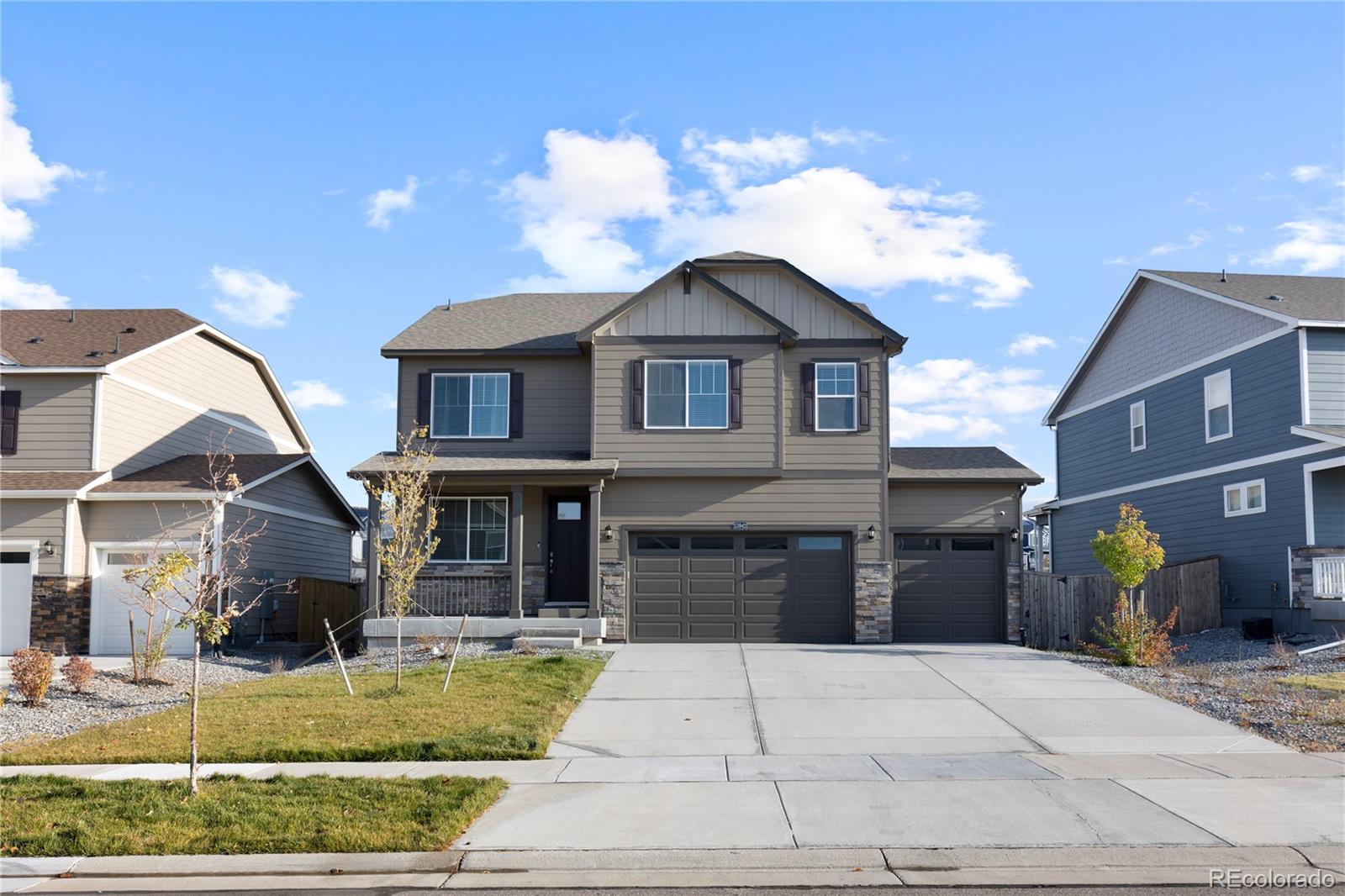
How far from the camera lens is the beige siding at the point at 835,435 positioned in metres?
21.6

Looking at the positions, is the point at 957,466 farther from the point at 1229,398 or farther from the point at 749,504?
the point at 1229,398

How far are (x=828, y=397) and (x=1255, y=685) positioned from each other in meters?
9.46

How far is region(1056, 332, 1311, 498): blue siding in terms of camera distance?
2169cm

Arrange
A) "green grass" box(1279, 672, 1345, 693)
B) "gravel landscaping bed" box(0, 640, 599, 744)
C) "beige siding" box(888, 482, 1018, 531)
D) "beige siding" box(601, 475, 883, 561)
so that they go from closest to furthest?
1. "gravel landscaping bed" box(0, 640, 599, 744)
2. "green grass" box(1279, 672, 1345, 693)
3. "beige siding" box(601, 475, 883, 561)
4. "beige siding" box(888, 482, 1018, 531)

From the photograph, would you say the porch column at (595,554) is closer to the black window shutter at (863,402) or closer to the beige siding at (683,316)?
the beige siding at (683,316)

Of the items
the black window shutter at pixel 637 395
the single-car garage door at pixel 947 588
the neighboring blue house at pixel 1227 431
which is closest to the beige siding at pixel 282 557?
the black window shutter at pixel 637 395

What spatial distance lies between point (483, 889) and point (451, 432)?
1614 cm

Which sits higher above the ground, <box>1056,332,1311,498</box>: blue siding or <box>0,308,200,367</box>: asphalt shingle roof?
<box>0,308,200,367</box>: asphalt shingle roof

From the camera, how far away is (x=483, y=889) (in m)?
7.16

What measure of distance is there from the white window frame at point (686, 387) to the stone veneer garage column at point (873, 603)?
391 centimetres

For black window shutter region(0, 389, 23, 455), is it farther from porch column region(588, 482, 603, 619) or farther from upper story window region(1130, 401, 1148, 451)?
upper story window region(1130, 401, 1148, 451)

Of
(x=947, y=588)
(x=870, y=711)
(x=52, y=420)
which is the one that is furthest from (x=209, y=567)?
(x=947, y=588)

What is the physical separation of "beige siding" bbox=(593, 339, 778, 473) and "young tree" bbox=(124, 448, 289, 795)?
22.2 feet

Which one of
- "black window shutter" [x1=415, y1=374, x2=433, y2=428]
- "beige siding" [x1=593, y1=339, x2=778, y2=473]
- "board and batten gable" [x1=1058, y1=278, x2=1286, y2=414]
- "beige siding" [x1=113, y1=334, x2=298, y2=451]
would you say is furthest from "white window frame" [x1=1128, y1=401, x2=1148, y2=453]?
"beige siding" [x1=113, y1=334, x2=298, y2=451]
